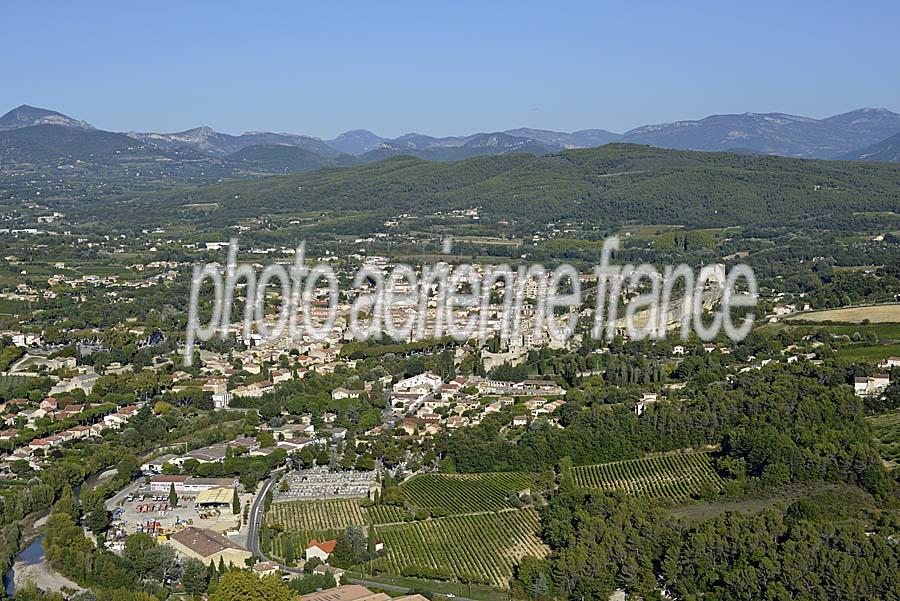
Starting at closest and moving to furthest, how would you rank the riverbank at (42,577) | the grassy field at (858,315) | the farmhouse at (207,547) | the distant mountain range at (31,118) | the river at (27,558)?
1. the riverbank at (42,577)
2. the river at (27,558)
3. the farmhouse at (207,547)
4. the grassy field at (858,315)
5. the distant mountain range at (31,118)

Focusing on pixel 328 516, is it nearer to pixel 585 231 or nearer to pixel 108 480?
pixel 108 480

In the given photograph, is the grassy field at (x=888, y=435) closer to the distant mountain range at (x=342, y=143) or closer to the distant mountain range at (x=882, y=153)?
the distant mountain range at (x=342, y=143)

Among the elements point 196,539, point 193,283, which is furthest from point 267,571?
point 193,283

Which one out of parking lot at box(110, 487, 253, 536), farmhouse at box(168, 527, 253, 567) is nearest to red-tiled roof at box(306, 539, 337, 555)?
farmhouse at box(168, 527, 253, 567)

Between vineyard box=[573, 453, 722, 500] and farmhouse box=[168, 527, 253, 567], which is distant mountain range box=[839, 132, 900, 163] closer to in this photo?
vineyard box=[573, 453, 722, 500]

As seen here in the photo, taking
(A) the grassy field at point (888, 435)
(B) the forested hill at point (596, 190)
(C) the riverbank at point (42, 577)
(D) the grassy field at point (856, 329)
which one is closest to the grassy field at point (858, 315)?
(D) the grassy field at point (856, 329)

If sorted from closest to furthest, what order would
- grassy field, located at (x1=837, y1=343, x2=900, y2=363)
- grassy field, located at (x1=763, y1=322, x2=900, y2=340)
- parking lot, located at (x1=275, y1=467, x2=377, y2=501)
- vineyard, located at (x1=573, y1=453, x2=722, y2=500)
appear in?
vineyard, located at (x1=573, y1=453, x2=722, y2=500)
parking lot, located at (x1=275, y1=467, x2=377, y2=501)
grassy field, located at (x1=837, y1=343, x2=900, y2=363)
grassy field, located at (x1=763, y1=322, x2=900, y2=340)

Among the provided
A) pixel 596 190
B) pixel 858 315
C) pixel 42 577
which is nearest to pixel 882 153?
pixel 596 190
